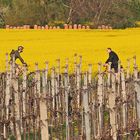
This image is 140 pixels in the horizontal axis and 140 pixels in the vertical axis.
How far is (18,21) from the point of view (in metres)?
70.2

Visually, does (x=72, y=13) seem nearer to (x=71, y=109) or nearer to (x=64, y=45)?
(x=64, y=45)

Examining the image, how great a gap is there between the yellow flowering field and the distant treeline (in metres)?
14.5

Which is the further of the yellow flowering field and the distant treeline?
the distant treeline

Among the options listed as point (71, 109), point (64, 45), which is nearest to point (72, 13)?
point (64, 45)

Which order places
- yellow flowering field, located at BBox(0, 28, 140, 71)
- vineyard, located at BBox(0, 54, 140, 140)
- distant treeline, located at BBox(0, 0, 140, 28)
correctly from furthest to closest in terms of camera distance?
distant treeline, located at BBox(0, 0, 140, 28) < yellow flowering field, located at BBox(0, 28, 140, 71) < vineyard, located at BBox(0, 54, 140, 140)

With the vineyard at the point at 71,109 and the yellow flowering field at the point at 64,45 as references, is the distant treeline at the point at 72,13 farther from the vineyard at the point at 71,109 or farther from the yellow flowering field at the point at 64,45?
the vineyard at the point at 71,109

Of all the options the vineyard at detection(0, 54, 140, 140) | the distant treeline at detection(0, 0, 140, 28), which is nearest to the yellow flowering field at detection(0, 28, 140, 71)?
the distant treeline at detection(0, 0, 140, 28)

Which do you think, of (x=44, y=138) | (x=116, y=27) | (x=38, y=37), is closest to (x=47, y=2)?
(x=116, y=27)

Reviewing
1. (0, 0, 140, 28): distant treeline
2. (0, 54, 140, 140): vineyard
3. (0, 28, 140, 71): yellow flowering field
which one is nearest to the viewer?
(0, 54, 140, 140): vineyard

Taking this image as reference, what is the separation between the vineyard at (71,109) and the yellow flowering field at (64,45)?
15.6 metres

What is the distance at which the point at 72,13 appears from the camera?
231 feet

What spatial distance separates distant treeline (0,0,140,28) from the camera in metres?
69.3

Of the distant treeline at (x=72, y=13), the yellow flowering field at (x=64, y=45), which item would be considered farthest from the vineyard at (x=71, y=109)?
the distant treeline at (x=72, y=13)

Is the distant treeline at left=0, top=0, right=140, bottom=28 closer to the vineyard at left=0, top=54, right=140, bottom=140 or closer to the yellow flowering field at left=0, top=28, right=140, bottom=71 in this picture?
the yellow flowering field at left=0, top=28, right=140, bottom=71
